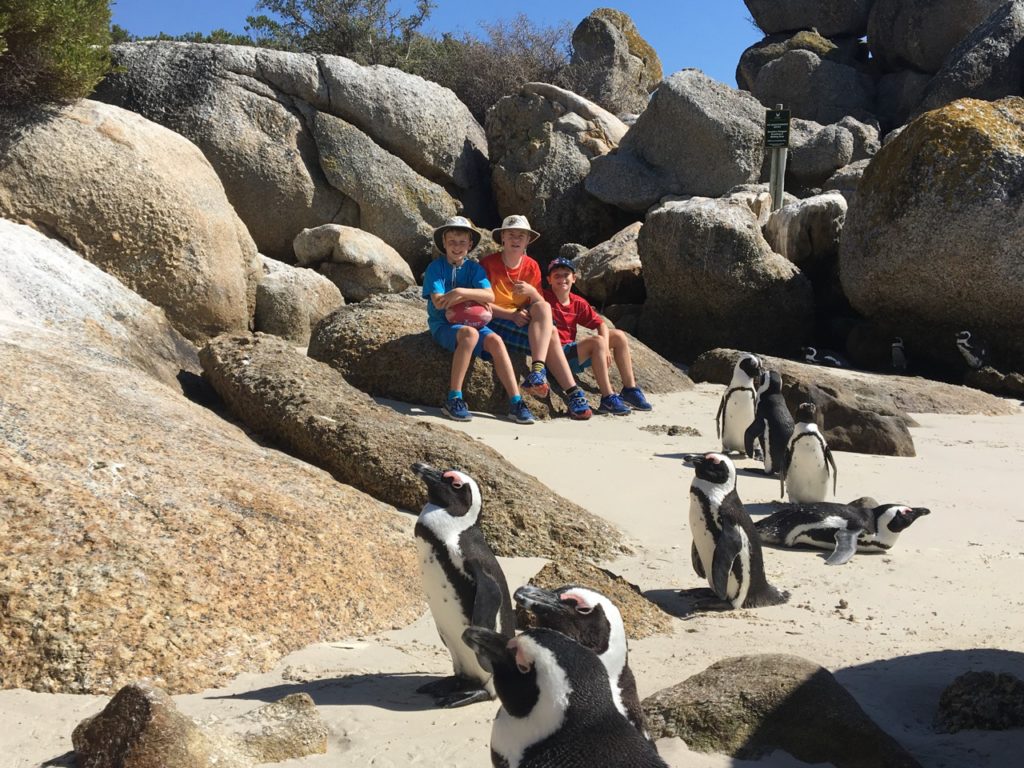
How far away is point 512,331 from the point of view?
8.08m

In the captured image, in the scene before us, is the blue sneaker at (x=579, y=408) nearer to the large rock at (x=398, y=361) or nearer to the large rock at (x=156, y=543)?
the large rock at (x=398, y=361)

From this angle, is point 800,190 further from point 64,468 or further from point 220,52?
point 64,468

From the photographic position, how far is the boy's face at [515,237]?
8070 millimetres

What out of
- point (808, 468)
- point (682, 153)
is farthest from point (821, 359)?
point (808, 468)

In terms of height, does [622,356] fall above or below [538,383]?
above

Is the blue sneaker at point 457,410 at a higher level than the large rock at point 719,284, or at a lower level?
lower

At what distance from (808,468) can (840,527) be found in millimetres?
972

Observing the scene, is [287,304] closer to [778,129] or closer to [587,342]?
[587,342]

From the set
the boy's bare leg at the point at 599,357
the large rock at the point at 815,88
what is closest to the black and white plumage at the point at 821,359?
the boy's bare leg at the point at 599,357

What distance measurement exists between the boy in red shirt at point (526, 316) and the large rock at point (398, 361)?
15cm

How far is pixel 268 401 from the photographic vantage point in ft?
18.0

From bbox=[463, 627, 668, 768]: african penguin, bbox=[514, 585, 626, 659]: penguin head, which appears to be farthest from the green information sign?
bbox=[463, 627, 668, 768]: african penguin

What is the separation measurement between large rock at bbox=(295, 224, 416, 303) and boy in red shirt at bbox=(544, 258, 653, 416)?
463 cm

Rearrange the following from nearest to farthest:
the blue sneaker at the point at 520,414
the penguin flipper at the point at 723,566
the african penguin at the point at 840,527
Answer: the penguin flipper at the point at 723,566 < the african penguin at the point at 840,527 < the blue sneaker at the point at 520,414
